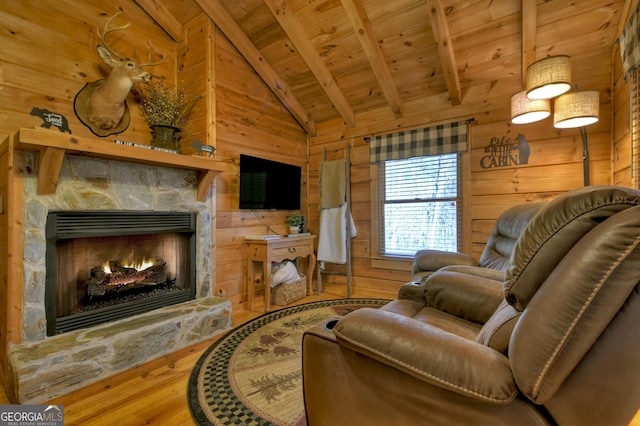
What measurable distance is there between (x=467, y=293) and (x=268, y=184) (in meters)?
2.49

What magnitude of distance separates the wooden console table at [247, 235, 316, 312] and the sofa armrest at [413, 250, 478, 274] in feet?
4.72

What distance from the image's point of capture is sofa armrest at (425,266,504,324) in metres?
1.38

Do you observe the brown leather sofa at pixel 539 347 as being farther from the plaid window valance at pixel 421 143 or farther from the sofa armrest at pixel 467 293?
the plaid window valance at pixel 421 143

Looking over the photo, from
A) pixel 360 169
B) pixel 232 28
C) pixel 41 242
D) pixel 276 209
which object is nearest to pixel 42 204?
pixel 41 242

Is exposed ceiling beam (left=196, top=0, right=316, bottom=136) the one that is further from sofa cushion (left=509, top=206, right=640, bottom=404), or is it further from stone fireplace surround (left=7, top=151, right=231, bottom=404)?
sofa cushion (left=509, top=206, right=640, bottom=404)

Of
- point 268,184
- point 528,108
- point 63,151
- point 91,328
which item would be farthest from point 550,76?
point 91,328

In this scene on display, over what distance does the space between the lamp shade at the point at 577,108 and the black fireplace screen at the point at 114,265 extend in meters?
3.09

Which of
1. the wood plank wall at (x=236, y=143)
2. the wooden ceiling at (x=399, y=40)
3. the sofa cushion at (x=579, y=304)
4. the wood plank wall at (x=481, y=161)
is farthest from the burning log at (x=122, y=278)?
the sofa cushion at (x=579, y=304)

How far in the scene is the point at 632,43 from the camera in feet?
5.67

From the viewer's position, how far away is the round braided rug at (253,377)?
1.46 meters

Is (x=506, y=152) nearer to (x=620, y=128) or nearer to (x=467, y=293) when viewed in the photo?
(x=620, y=128)

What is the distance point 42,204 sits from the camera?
70.2 inches

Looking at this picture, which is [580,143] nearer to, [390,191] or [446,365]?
[390,191]

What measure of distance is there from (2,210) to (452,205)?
3.78 meters
